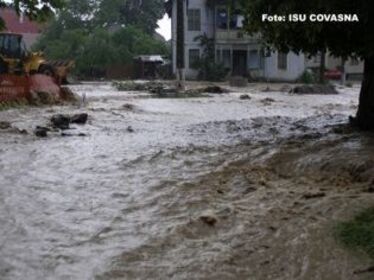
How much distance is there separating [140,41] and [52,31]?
34.5 feet

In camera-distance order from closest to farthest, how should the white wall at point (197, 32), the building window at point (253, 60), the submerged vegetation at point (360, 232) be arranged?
the submerged vegetation at point (360, 232) → the white wall at point (197, 32) → the building window at point (253, 60)

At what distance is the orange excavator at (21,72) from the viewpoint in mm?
21266

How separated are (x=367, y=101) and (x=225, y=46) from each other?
43.1 meters

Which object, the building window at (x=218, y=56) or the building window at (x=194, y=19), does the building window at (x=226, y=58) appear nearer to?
the building window at (x=218, y=56)

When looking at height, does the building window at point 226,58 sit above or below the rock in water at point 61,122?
above

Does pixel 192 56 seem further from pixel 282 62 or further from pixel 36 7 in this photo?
pixel 36 7

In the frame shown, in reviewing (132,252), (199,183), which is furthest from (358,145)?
(132,252)

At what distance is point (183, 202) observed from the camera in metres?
8.13

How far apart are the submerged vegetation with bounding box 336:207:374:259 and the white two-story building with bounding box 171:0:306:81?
48.7m

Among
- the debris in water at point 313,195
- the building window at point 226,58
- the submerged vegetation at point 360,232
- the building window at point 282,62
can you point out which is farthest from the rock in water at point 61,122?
the building window at point 226,58

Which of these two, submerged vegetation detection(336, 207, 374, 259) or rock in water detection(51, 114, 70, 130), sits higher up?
submerged vegetation detection(336, 207, 374, 259)

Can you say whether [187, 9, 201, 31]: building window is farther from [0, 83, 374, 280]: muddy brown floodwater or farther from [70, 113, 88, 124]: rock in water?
[0, 83, 374, 280]: muddy brown floodwater

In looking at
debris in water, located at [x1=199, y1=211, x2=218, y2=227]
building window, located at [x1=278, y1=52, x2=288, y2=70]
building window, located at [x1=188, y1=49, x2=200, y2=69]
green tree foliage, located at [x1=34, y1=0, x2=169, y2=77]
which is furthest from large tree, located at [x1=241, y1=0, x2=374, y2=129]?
green tree foliage, located at [x1=34, y1=0, x2=169, y2=77]

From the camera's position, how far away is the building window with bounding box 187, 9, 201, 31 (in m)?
56.1
